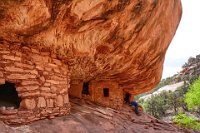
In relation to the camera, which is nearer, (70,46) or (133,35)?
(70,46)

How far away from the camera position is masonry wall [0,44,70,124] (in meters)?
4.04

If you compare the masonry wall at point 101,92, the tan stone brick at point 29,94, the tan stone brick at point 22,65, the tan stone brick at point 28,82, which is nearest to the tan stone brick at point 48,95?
the tan stone brick at point 29,94

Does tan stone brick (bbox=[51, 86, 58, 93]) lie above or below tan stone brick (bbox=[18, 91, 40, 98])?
above

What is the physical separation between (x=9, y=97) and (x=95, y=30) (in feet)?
6.97

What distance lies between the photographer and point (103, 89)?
26.2 feet

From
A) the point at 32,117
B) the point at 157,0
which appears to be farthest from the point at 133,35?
the point at 32,117

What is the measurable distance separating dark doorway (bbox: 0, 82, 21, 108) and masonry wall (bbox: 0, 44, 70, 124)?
0.31 m

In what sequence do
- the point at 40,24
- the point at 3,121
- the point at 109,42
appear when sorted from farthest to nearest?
the point at 109,42
the point at 40,24
the point at 3,121

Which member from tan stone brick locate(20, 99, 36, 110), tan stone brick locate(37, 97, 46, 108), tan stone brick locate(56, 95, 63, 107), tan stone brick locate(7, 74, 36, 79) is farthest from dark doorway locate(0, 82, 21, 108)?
tan stone brick locate(56, 95, 63, 107)

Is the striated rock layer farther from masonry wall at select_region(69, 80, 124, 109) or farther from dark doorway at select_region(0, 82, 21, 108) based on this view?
dark doorway at select_region(0, 82, 21, 108)

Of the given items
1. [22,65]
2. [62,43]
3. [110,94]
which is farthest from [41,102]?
[110,94]

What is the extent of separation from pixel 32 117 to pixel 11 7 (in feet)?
6.06

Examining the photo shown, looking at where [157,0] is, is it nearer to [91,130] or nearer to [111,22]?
[111,22]

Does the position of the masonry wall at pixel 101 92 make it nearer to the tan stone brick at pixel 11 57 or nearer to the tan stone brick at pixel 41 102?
the tan stone brick at pixel 41 102
